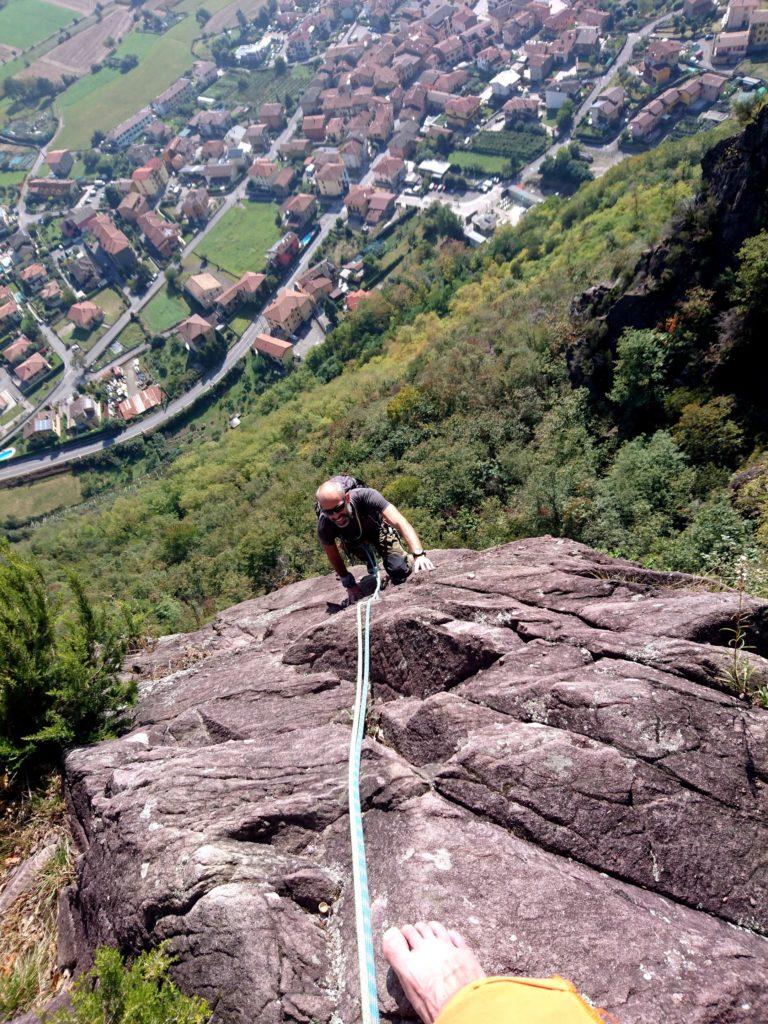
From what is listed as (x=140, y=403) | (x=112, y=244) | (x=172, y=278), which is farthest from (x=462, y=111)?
(x=140, y=403)

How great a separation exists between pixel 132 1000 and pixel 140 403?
83.1 meters

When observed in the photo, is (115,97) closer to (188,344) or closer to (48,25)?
(48,25)

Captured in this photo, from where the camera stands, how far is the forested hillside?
1534cm

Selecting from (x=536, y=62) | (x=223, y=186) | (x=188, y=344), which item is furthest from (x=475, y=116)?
(x=188, y=344)

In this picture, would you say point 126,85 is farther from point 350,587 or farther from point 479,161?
point 350,587

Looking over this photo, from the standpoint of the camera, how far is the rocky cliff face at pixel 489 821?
430 centimetres

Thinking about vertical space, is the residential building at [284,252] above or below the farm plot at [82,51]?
below

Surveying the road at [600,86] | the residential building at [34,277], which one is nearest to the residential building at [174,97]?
the residential building at [34,277]

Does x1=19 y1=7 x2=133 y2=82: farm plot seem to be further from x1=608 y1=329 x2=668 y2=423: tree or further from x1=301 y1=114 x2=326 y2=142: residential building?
x1=608 y1=329 x2=668 y2=423: tree

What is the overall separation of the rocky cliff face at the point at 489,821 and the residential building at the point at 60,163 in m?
149

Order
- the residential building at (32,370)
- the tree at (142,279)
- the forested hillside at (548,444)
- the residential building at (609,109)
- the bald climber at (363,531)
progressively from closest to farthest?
the bald climber at (363,531) → the forested hillside at (548,444) → the residential building at (609,109) → the residential building at (32,370) → the tree at (142,279)

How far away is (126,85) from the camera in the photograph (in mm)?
136875

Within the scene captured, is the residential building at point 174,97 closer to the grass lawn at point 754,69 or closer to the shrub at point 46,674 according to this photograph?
the grass lawn at point 754,69

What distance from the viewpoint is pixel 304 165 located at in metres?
105
